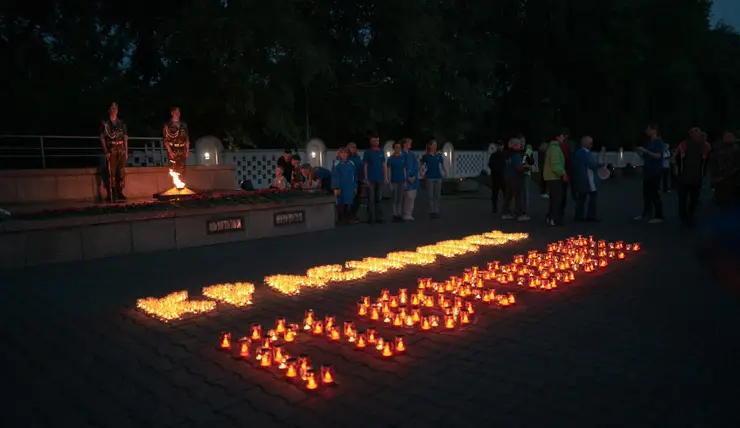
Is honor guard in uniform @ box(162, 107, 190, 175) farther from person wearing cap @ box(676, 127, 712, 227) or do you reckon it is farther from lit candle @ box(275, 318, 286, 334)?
person wearing cap @ box(676, 127, 712, 227)

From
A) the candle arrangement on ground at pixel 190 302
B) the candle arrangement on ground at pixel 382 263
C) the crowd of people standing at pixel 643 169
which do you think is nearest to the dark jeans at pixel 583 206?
the crowd of people standing at pixel 643 169

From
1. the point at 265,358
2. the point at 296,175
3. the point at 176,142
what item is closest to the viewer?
the point at 265,358

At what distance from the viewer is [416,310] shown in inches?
216

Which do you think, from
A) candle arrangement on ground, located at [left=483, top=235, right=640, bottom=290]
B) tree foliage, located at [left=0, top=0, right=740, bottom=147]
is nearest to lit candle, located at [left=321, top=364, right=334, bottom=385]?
candle arrangement on ground, located at [left=483, top=235, right=640, bottom=290]

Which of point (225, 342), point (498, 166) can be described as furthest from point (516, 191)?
point (225, 342)

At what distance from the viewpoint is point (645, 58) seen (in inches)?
1326

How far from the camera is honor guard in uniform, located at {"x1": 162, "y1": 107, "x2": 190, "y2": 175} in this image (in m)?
12.6

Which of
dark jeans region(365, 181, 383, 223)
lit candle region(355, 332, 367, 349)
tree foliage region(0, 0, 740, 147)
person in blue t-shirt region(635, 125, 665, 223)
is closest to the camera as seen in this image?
lit candle region(355, 332, 367, 349)

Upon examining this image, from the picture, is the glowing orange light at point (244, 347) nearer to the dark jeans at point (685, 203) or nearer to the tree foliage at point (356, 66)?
the dark jeans at point (685, 203)

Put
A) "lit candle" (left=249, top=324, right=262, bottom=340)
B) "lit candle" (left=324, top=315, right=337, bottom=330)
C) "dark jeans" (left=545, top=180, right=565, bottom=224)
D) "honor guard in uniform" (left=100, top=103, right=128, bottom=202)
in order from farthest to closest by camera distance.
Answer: "dark jeans" (left=545, top=180, right=565, bottom=224)
"honor guard in uniform" (left=100, top=103, right=128, bottom=202)
"lit candle" (left=324, top=315, right=337, bottom=330)
"lit candle" (left=249, top=324, right=262, bottom=340)

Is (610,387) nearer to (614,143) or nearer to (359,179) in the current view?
(359,179)

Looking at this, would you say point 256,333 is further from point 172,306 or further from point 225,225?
point 225,225

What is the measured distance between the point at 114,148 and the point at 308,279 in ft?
20.7

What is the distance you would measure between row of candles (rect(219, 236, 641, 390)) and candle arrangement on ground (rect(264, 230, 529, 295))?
1037 mm
